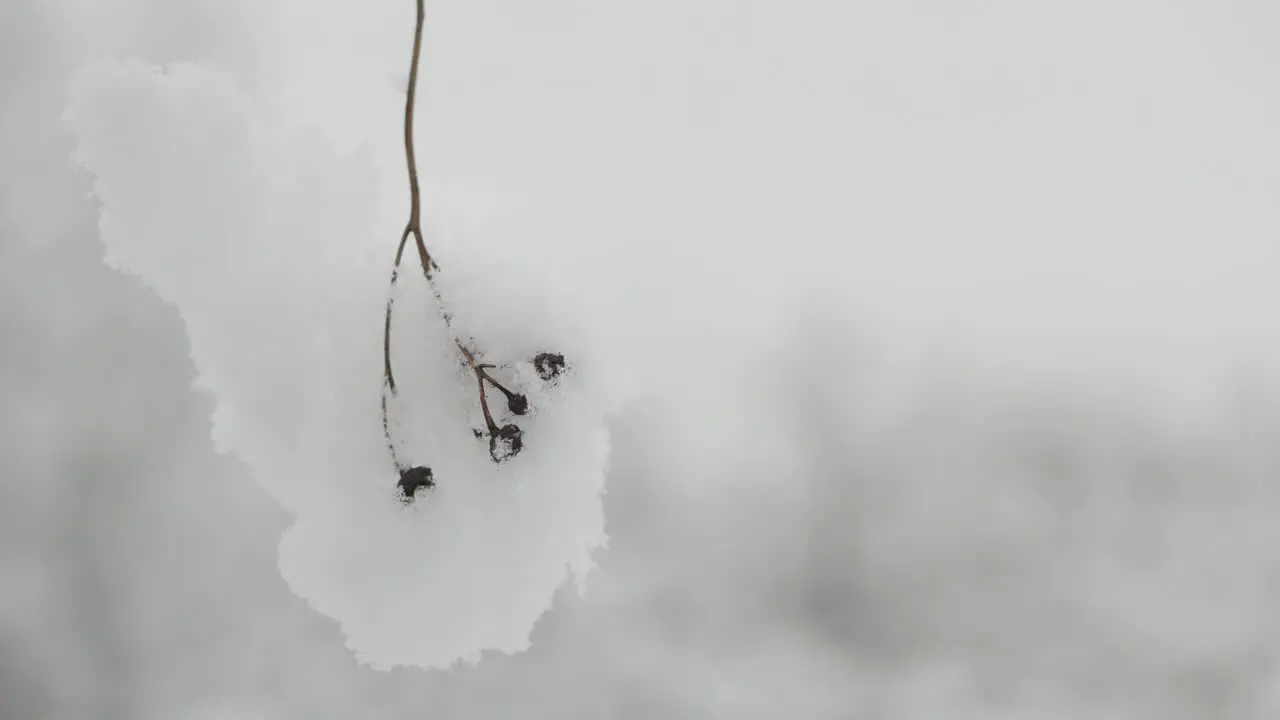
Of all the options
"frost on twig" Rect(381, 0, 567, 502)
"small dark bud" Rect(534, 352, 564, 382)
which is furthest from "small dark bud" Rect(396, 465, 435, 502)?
"small dark bud" Rect(534, 352, 564, 382)

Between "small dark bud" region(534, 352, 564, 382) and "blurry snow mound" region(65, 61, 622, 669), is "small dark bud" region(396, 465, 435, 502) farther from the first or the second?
"small dark bud" region(534, 352, 564, 382)

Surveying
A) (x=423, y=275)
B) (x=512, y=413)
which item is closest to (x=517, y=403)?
(x=512, y=413)

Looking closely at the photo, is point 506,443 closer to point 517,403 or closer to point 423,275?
point 517,403

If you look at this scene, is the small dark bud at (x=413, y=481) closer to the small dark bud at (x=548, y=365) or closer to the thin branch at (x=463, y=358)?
the thin branch at (x=463, y=358)

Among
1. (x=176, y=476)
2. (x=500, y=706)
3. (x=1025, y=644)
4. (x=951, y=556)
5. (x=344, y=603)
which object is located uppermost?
(x=951, y=556)

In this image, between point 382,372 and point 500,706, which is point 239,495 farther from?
point 382,372

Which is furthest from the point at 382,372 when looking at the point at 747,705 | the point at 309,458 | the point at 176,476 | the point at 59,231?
the point at 747,705
